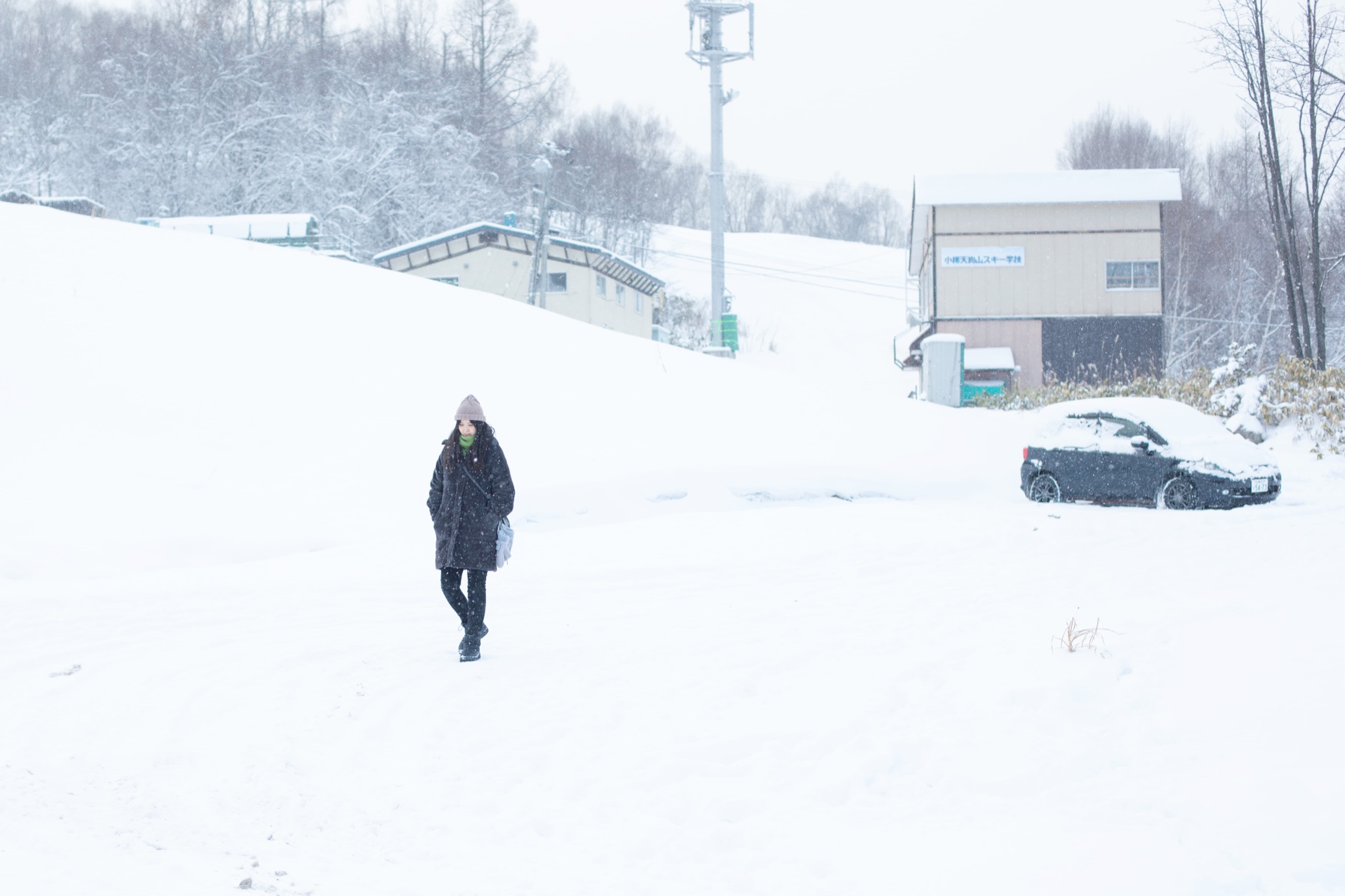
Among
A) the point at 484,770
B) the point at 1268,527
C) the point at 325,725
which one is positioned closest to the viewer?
the point at 484,770

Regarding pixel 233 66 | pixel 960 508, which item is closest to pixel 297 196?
pixel 233 66

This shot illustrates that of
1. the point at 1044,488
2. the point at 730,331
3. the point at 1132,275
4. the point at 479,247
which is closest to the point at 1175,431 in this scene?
the point at 1044,488

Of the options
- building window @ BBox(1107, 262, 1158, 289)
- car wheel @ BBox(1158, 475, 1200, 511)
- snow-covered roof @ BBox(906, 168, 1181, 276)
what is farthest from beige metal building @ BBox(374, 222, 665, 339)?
car wheel @ BBox(1158, 475, 1200, 511)

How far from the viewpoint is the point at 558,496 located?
44.0 feet

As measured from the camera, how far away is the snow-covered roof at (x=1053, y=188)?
32062 mm

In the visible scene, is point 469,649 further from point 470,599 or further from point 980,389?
point 980,389

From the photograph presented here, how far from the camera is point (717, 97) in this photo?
29406 mm

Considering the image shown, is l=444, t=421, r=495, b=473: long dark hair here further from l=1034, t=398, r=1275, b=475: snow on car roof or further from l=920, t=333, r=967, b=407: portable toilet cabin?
l=920, t=333, r=967, b=407: portable toilet cabin

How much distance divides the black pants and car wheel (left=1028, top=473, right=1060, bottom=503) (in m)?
10.3

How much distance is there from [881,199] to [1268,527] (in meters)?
108

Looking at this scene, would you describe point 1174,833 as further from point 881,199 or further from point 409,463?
point 881,199

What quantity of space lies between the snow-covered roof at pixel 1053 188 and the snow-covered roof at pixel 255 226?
23.1 metres

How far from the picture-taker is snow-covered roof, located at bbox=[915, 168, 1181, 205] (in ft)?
105

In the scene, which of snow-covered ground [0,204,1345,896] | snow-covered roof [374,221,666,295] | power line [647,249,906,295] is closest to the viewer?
snow-covered ground [0,204,1345,896]
